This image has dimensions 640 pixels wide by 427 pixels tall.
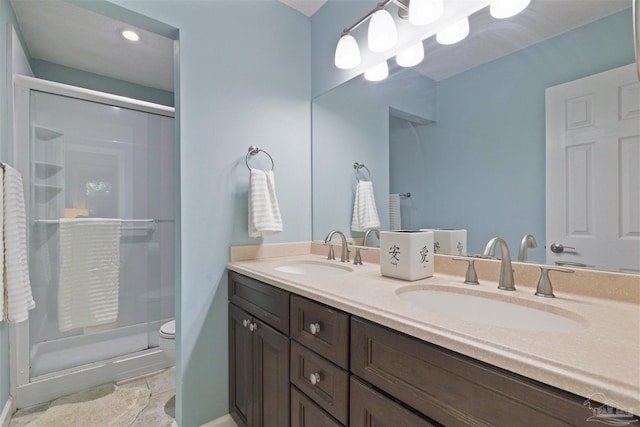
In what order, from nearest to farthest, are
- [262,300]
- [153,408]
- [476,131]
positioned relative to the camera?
[476,131] < [262,300] < [153,408]

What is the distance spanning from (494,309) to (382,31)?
1.24 meters

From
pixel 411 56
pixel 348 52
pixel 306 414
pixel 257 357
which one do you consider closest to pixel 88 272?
pixel 257 357

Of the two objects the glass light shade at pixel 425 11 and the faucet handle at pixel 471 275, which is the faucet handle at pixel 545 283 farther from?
the glass light shade at pixel 425 11

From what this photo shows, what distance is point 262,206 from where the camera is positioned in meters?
1.55

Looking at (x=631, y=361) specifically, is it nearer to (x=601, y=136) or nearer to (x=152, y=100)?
(x=601, y=136)

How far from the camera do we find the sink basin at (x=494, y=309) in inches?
29.1

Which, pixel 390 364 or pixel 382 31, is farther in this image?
pixel 382 31

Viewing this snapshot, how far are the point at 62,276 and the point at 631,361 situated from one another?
2724 millimetres

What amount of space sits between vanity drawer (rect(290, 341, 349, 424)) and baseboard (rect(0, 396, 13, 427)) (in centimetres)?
168

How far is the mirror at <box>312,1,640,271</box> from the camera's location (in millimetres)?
903

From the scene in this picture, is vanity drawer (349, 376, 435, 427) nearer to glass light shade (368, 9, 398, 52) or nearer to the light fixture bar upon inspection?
glass light shade (368, 9, 398, 52)

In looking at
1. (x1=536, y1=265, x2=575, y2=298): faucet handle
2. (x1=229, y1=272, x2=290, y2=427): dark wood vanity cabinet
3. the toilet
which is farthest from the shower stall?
(x1=536, y1=265, x2=575, y2=298): faucet handle

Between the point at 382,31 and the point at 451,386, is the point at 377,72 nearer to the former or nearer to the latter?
the point at 382,31

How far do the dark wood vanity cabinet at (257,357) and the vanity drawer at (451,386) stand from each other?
1.37 ft
